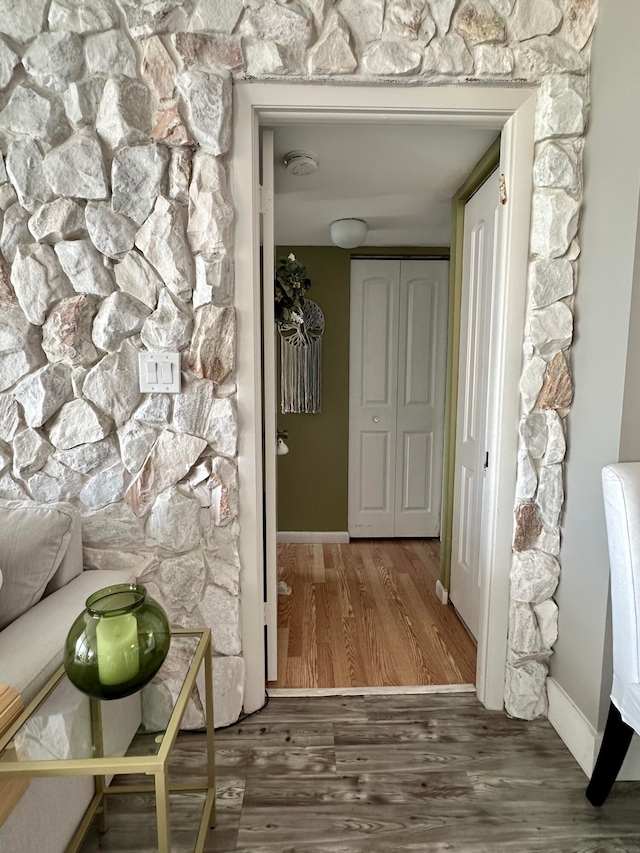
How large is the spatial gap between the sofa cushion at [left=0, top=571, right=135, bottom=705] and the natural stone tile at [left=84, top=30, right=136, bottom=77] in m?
1.58

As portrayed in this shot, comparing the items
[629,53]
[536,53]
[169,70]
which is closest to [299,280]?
[169,70]

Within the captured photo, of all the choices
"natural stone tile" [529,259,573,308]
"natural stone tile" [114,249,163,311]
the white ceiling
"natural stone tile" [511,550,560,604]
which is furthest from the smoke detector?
"natural stone tile" [511,550,560,604]

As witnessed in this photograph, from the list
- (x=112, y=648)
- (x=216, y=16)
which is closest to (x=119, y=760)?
(x=112, y=648)

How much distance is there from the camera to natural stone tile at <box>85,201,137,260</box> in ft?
4.76

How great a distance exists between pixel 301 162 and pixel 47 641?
6.24ft

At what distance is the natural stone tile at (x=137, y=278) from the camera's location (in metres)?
1.48

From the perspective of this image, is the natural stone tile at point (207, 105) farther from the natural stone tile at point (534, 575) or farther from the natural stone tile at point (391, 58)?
the natural stone tile at point (534, 575)

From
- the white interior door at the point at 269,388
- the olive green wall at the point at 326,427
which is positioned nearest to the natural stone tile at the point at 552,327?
the white interior door at the point at 269,388

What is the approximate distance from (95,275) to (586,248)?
1589mm

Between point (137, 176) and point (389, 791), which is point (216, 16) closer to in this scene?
point (137, 176)

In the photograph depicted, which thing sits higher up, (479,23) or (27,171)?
(479,23)

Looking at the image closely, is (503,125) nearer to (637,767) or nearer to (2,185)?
(2,185)

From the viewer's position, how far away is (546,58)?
4.81 ft

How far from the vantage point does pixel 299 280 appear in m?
2.39
